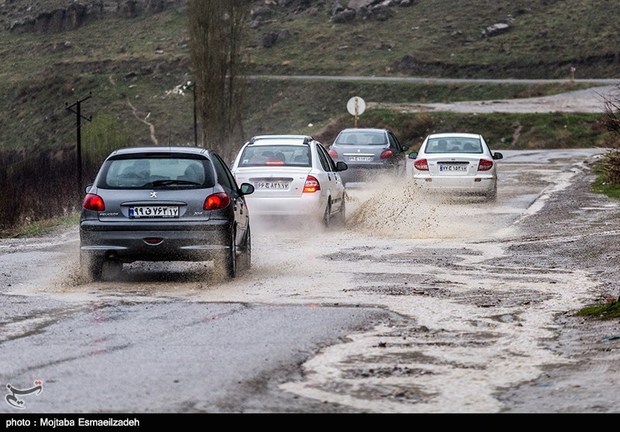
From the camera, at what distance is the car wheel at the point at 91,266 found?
51.0ft

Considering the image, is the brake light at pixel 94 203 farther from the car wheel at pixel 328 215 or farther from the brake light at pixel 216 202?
the car wheel at pixel 328 215

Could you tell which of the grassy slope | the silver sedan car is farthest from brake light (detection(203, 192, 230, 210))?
the grassy slope

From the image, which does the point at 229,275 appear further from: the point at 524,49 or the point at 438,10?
the point at 438,10

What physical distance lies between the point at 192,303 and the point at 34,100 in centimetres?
7982

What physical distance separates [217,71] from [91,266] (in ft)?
127

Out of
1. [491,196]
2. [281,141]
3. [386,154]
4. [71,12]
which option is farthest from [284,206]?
[71,12]

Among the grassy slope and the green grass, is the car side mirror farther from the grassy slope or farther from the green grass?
the grassy slope

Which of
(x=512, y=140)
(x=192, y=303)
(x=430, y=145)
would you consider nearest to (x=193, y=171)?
(x=192, y=303)

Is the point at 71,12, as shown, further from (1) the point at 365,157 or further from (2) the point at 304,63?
(1) the point at 365,157

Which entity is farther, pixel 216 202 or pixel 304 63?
pixel 304 63

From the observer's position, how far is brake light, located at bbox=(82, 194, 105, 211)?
15.6 metres

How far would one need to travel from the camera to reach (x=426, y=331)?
38.4 ft

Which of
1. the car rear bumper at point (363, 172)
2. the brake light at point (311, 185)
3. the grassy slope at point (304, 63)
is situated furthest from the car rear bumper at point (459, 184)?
the grassy slope at point (304, 63)

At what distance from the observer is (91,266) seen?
1559 cm
